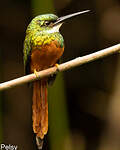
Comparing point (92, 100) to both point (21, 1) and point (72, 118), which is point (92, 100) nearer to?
point (72, 118)

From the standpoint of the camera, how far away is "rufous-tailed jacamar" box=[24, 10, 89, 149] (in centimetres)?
251

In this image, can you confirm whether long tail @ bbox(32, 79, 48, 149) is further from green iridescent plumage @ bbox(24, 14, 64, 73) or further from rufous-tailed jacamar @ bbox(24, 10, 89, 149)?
green iridescent plumage @ bbox(24, 14, 64, 73)

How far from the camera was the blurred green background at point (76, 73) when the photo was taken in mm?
3887

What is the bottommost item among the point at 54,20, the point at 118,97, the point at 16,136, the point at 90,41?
the point at 16,136

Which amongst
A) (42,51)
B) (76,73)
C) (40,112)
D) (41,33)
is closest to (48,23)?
(41,33)

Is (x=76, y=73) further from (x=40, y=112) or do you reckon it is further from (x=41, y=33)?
(x=40, y=112)

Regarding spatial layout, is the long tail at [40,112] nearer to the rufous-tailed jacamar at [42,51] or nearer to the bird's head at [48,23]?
the rufous-tailed jacamar at [42,51]

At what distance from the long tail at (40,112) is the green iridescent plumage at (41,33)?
0.26 m

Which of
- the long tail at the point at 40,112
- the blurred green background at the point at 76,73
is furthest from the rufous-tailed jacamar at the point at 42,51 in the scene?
the blurred green background at the point at 76,73

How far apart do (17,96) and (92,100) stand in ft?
2.96

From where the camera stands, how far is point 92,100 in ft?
13.1

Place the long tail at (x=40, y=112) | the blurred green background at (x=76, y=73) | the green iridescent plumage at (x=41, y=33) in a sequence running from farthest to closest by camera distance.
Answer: the blurred green background at (x=76, y=73) < the green iridescent plumage at (x=41, y=33) < the long tail at (x=40, y=112)

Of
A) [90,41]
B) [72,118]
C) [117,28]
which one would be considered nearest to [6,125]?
[72,118]

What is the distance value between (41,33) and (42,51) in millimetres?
171
